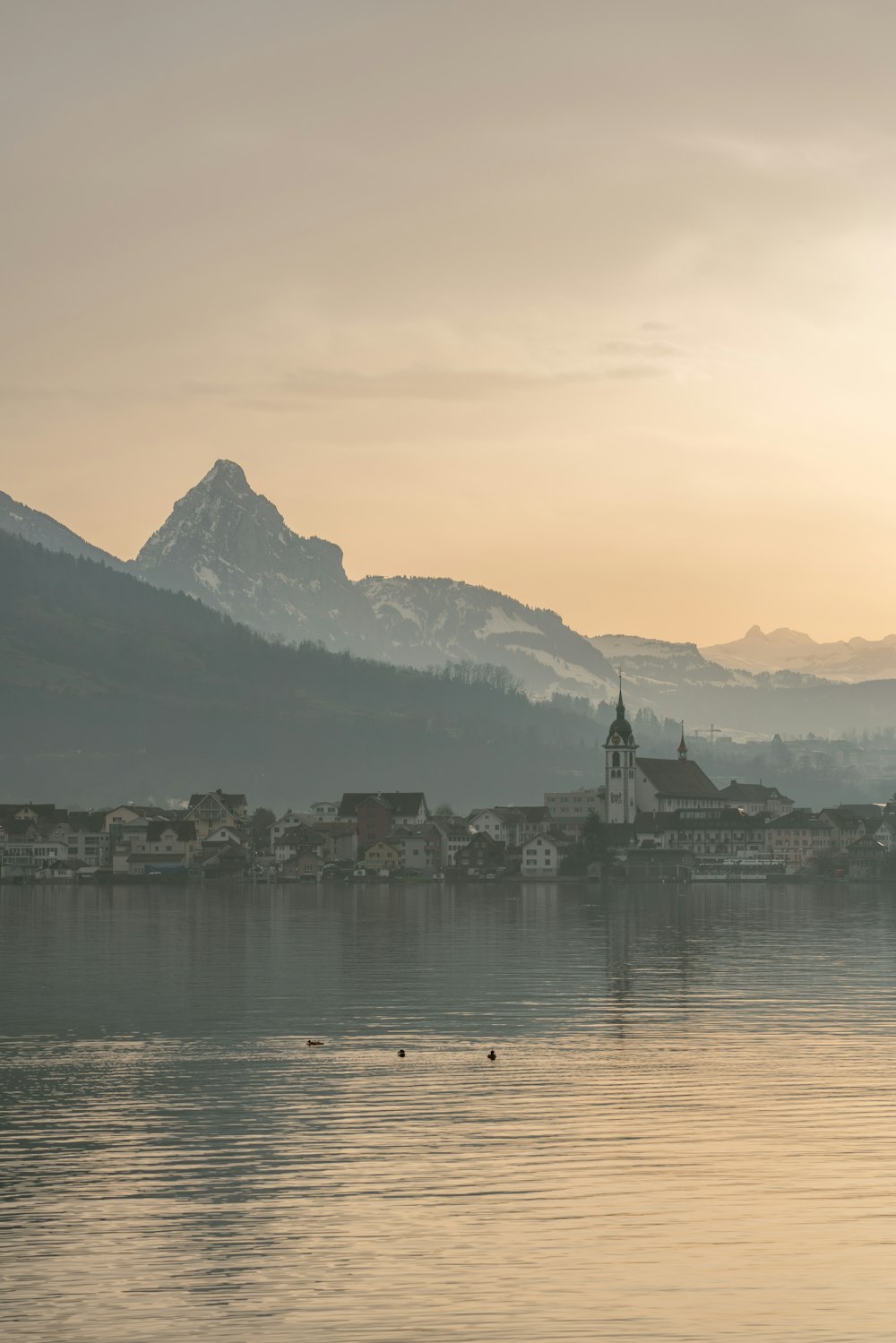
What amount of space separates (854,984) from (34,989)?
1616 inches

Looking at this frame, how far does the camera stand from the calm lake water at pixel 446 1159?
1247 inches

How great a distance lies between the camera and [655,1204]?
128ft

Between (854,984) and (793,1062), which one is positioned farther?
(854,984)

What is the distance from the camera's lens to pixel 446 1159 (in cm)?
4394

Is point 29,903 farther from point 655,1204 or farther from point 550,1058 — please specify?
point 655,1204

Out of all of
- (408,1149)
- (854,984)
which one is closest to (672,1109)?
(408,1149)

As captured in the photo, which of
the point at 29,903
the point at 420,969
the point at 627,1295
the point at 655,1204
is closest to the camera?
the point at 627,1295

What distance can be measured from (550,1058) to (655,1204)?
23.8 meters

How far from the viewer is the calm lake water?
31672 mm

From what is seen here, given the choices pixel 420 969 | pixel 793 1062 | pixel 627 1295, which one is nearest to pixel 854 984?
pixel 420 969

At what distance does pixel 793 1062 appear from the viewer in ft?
200

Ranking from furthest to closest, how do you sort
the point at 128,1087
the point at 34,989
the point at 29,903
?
the point at 29,903 < the point at 34,989 < the point at 128,1087

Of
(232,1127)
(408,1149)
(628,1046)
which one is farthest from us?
(628,1046)

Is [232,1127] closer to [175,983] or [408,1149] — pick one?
[408,1149]
